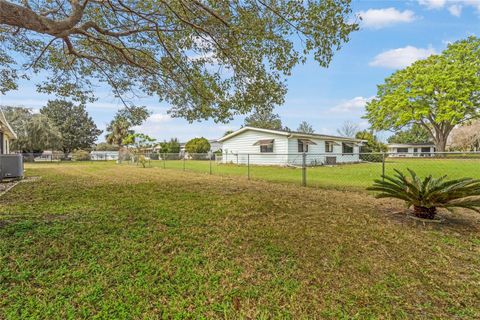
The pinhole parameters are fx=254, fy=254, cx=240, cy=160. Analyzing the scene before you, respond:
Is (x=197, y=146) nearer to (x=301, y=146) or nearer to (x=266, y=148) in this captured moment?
(x=266, y=148)

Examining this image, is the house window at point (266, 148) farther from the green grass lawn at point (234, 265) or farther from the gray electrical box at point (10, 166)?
the green grass lawn at point (234, 265)

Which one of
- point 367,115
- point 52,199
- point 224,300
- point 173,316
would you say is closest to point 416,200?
point 224,300

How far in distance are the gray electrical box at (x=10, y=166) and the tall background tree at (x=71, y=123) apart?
3095 cm

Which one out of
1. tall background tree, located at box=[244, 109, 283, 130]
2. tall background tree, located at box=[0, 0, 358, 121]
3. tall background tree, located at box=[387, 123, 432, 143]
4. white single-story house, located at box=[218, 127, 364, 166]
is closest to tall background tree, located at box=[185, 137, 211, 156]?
white single-story house, located at box=[218, 127, 364, 166]

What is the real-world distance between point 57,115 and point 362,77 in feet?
Result: 136

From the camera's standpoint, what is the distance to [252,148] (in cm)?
2038

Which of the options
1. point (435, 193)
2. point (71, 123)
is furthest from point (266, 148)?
point (71, 123)

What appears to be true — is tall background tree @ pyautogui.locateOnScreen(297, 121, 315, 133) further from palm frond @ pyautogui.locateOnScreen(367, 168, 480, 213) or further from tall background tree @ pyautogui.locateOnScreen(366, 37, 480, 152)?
palm frond @ pyautogui.locateOnScreen(367, 168, 480, 213)

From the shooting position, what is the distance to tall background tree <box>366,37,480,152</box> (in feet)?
75.7

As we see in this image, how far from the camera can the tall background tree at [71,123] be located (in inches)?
1455

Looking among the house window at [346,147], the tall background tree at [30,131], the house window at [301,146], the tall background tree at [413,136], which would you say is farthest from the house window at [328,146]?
the tall background tree at [413,136]

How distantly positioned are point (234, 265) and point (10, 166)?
10668 mm

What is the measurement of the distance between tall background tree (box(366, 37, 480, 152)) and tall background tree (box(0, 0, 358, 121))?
25124mm

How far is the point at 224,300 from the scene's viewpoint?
2.13 metres
